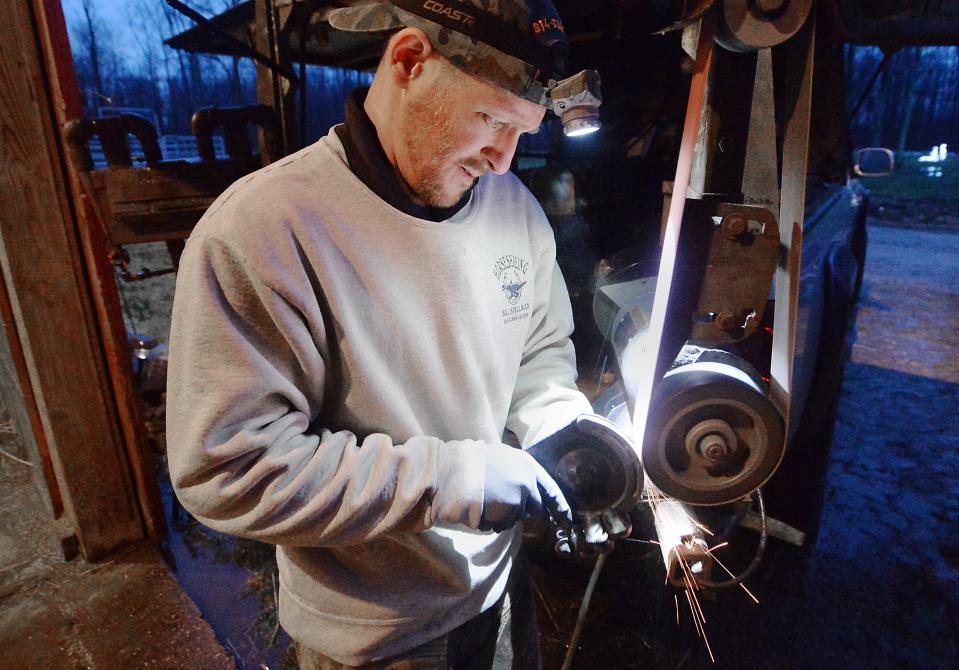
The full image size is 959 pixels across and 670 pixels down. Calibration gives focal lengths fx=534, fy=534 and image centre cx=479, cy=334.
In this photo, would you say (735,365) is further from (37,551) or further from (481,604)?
(37,551)

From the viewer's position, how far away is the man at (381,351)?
1.25 m

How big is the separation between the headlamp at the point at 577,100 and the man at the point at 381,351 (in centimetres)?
6

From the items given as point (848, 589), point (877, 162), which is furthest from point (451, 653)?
point (877, 162)

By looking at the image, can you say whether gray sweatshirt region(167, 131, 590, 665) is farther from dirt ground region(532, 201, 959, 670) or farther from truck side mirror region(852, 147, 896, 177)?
truck side mirror region(852, 147, 896, 177)

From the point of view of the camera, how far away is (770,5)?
3.57 feet

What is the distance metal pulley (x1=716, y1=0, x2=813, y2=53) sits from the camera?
42.9 inches

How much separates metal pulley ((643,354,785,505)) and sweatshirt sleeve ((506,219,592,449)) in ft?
1.48

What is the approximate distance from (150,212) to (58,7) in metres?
1.09

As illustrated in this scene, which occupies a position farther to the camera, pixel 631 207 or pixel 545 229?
pixel 631 207

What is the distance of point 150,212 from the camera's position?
3.07 meters

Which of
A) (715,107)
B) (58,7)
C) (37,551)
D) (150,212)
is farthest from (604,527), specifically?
(37,551)

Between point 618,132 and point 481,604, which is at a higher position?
point 618,132

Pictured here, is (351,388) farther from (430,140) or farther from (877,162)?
(877,162)

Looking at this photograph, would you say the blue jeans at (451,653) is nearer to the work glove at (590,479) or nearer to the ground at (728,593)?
the work glove at (590,479)
